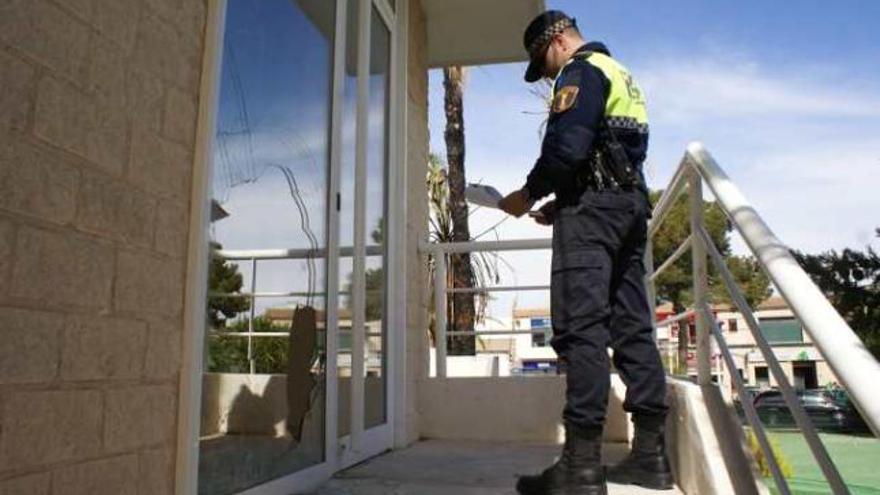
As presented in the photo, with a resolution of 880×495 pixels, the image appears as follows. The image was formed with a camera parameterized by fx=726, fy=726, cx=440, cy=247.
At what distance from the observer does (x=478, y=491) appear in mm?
2695

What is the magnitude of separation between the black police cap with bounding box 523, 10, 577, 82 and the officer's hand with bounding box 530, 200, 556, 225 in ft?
1.74

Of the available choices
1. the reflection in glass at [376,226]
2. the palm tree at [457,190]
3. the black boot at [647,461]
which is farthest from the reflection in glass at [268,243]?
the palm tree at [457,190]

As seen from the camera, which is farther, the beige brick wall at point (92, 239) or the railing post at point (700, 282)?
the railing post at point (700, 282)

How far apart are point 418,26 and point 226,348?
3.41 metres

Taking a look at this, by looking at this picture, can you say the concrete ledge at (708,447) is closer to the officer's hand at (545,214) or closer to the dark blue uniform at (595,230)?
the dark blue uniform at (595,230)

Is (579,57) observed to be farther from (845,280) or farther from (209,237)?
(845,280)

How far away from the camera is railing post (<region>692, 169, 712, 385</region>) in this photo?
2.67 metres

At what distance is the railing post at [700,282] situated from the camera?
2668mm

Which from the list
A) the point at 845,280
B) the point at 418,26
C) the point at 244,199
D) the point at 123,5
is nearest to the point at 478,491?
the point at 244,199

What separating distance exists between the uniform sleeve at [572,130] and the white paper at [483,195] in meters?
0.71

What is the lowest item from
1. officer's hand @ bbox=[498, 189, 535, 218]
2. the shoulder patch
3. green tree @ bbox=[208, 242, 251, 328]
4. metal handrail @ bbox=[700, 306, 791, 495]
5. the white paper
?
metal handrail @ bbox=[700, 306, 791, 495]

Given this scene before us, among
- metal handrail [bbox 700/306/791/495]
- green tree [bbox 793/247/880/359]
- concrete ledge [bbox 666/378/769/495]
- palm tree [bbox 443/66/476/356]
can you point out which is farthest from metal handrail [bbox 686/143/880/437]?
green tree [bbox 793/247/880/359]

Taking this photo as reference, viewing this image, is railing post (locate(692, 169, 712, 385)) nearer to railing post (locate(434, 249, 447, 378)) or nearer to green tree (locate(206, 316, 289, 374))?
green tree (locate(206, 316, 289, 374))

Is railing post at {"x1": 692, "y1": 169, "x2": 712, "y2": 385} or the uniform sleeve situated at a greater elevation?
the uniform sleeve
